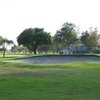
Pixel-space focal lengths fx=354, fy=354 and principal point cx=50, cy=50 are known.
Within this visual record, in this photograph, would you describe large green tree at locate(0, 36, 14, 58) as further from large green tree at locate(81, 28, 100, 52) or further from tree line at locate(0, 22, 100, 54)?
large green tree at locate(81, 28, 100, 52)

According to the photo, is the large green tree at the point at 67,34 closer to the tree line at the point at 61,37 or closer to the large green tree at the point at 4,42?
the tree line at the point at 61,37

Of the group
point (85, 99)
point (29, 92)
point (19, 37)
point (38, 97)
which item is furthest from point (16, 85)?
point (19, 37)

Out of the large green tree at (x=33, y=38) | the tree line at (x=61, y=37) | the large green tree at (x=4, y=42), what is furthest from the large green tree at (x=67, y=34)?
the large green tree at (x=4, y=42)

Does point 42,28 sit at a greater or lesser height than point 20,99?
greater

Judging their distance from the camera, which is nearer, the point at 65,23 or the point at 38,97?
the point at 38,97

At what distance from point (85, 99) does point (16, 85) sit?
234 inches

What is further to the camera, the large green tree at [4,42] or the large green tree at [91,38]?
the large green tree at [91,38]

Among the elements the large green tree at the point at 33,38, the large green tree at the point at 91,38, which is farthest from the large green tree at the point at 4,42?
the large green tree at the point at 91,38

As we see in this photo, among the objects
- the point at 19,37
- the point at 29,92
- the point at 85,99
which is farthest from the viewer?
the point at 19,37

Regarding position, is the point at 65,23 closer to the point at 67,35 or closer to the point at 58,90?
the point at 67,35

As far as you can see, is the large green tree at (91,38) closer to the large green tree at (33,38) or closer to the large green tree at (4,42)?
the large green tree at (33,38)

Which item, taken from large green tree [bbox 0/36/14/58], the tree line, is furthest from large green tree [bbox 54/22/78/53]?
large green tree [bbox 0/36/14/58]

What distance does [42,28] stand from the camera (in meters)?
124

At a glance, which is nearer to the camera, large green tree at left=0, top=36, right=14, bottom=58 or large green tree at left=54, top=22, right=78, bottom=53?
large green tree at left=0, top=36, right=14, bottom=58
